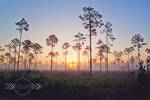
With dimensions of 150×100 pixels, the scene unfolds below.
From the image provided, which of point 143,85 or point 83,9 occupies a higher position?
point 83,9

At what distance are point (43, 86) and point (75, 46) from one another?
5429 cm

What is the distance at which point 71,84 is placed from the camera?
16.8 metres

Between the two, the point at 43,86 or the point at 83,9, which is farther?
the point at 83,9

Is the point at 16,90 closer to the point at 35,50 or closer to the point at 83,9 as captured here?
the point at 83,9

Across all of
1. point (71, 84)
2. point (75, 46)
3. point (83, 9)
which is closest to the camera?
point (71, 84)

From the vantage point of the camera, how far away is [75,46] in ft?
231

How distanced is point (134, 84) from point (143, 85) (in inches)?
27.5

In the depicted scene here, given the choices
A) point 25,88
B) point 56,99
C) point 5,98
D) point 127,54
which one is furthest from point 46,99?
point 127,54

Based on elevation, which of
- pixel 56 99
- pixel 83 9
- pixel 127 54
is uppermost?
pixel 83 9

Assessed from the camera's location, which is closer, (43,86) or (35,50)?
(43,86)

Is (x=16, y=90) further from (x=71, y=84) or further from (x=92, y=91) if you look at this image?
(x=92, y=91)

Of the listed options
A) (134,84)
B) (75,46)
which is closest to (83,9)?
(134,84)

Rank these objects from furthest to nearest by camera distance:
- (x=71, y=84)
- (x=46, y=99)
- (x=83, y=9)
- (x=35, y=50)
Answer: (x=35, y=50), (x=83, y=9), (x=71, y=84), (x=46, y=99)

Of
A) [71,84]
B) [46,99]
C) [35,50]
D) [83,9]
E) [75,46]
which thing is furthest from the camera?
[35,50]
